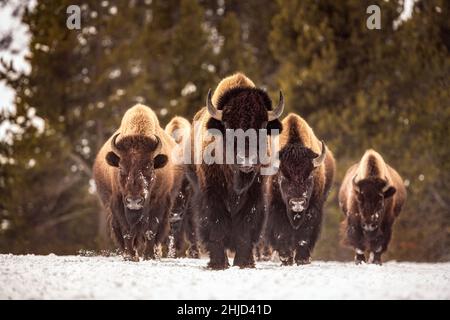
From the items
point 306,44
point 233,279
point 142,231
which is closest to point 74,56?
point 306,44

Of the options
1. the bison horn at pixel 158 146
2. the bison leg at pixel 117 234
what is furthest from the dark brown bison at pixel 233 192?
the bison leg at pixel 117 234

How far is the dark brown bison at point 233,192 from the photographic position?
10211 millimetres

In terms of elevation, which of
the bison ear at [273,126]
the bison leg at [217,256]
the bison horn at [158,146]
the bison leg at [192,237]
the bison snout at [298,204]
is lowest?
the bison leg at [192,237]

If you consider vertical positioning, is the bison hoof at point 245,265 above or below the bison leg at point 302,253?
above

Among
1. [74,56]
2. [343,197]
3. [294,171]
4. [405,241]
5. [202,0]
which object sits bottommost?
[405,241]

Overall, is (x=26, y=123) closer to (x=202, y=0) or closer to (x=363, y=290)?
(x=202, y=0)

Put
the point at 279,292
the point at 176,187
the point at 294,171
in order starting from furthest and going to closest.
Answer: the point at 176,187 < the point at 294,171 < the point at 279,292

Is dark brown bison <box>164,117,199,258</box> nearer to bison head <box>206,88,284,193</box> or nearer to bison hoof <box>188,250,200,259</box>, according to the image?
bison hoof <box>188,250,200,259</box>

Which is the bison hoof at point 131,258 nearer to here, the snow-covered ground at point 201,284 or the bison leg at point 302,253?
the snow-covered ground at point 201,284

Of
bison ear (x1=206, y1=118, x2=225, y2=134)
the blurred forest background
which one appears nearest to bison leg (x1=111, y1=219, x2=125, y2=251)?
bison ear (x1=206, y1=118, x2=225, y2=134)

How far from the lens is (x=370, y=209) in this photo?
527 inches

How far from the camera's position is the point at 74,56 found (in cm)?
2784

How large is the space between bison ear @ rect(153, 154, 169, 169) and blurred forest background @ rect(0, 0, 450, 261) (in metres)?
11.9
